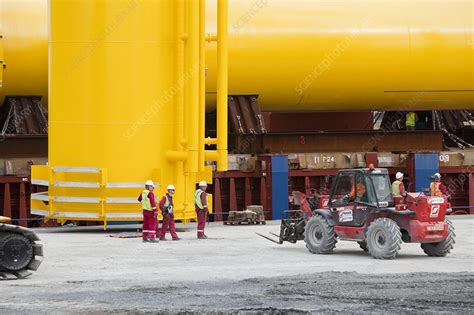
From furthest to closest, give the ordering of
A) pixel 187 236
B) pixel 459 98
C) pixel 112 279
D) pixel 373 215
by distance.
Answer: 1. pixel 459 98
2. pixel 187 236
3. pixel 373 215
4. pixel 112 279

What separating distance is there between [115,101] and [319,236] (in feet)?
20.1

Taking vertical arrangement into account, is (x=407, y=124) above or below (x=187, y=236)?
above

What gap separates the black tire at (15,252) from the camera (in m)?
16.4

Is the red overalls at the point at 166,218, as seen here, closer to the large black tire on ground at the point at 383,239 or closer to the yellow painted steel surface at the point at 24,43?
the large black tire on ground at the point at 383,239

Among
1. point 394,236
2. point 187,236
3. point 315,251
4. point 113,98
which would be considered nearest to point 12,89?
point 113,98

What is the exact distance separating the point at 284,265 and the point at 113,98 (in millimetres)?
→ 7484

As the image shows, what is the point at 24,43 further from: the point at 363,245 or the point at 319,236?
the point at 363,245

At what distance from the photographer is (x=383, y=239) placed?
766 inches

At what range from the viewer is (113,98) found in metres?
24.3

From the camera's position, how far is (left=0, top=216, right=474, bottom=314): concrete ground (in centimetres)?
1337

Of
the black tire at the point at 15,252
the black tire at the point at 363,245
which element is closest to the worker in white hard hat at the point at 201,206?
the black tire at the point at 363,245

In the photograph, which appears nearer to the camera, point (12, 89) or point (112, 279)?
point (112, 279)

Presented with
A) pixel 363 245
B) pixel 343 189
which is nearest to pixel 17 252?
pixel 343 189

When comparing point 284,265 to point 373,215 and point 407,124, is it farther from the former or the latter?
point 407,124
